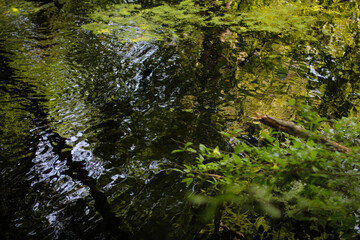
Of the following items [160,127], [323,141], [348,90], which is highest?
[323,141]

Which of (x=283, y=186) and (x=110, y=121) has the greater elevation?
(x=283, y=186)

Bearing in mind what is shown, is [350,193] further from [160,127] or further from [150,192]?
[160,127]

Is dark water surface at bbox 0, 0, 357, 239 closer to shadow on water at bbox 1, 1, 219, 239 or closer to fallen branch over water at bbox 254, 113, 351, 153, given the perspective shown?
shadow on water at bbox 1, 1, 219, 239

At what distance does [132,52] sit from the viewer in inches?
212

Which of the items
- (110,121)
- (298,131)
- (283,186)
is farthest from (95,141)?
(298,131)

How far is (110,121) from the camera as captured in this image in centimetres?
354

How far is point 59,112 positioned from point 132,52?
229cm

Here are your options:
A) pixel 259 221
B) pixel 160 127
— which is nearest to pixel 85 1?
pixel 160 127

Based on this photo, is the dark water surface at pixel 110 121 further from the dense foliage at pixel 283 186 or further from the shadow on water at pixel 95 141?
the dense foliage at pixel 283 186

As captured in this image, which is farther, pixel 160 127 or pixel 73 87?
pixel 73 87

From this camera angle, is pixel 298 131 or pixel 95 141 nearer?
pixel 298 131

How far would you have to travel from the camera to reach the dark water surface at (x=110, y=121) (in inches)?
90.9

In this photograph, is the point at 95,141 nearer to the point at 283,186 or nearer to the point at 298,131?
the point at 283,186

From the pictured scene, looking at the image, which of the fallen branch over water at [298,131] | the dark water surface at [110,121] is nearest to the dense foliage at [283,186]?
the fallen branch over water at [298,131]
